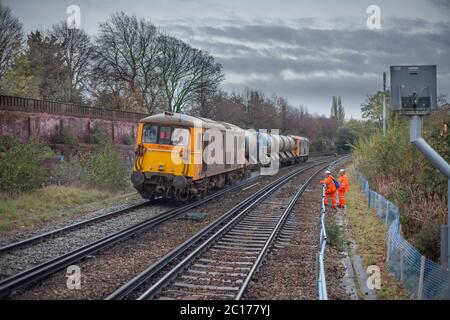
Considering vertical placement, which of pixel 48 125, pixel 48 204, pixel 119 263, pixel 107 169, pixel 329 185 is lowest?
pixel 119 263

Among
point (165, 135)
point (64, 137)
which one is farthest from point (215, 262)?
point (64, 137)

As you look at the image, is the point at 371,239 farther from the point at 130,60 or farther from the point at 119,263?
the point at 130,60

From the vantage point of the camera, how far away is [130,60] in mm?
44781

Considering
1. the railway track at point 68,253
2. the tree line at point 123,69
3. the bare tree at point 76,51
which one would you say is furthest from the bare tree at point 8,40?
the railway track at point 68,253

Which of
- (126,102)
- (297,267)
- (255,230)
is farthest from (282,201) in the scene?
(126,102)

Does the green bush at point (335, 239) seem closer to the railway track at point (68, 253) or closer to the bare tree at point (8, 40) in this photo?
the railway track at point (68, 253)

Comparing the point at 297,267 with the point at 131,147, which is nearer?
the point at 297,267

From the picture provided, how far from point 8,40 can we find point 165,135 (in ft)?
83.9

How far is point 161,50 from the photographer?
46.4m

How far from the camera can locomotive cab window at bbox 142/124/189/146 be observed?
1528 cm

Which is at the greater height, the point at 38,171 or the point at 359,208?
the point at 38,171
